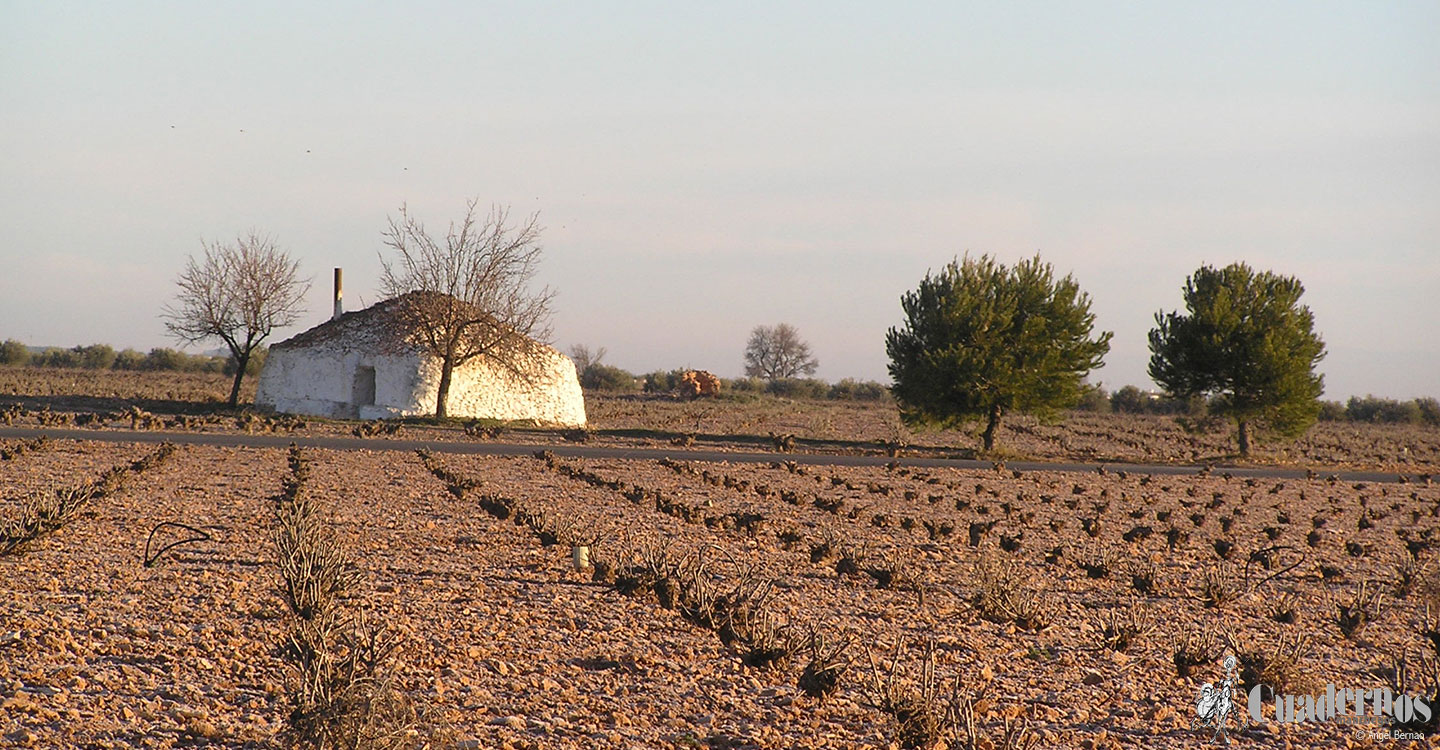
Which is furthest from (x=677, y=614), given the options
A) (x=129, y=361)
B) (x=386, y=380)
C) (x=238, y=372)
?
(x=129, y=361)

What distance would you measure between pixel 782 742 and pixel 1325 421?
88.1 m

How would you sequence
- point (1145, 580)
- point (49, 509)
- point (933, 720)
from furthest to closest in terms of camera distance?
point (49, 509), point (1145, 580), point (933, 720)

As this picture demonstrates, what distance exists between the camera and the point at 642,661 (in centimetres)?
754

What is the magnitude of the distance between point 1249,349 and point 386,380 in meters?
28.5

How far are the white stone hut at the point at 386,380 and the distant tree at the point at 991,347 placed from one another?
12957 mm

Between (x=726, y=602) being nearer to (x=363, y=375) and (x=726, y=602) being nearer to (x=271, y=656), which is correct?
(x=271, y=656)

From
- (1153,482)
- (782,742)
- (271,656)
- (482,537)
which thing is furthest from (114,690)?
(1153,482)

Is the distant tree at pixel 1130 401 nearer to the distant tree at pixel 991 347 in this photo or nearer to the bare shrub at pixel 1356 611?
the distant tree at pixel 991 347

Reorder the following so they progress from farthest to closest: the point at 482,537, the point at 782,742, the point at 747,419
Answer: the point at 747,419 < the point at 482,537 < the point at 782,742

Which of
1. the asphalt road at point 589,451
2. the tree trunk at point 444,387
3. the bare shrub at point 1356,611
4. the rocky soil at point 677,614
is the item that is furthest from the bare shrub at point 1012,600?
the tree trunk at point 444,387

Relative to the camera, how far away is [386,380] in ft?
132

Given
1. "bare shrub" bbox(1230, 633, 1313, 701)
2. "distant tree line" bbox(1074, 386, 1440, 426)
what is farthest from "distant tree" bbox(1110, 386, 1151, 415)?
"bare shrub" bbox(1230, 633, 1313, 701)

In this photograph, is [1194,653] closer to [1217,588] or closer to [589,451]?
[1217,588]

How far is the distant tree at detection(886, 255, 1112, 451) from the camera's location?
34.6 metres
